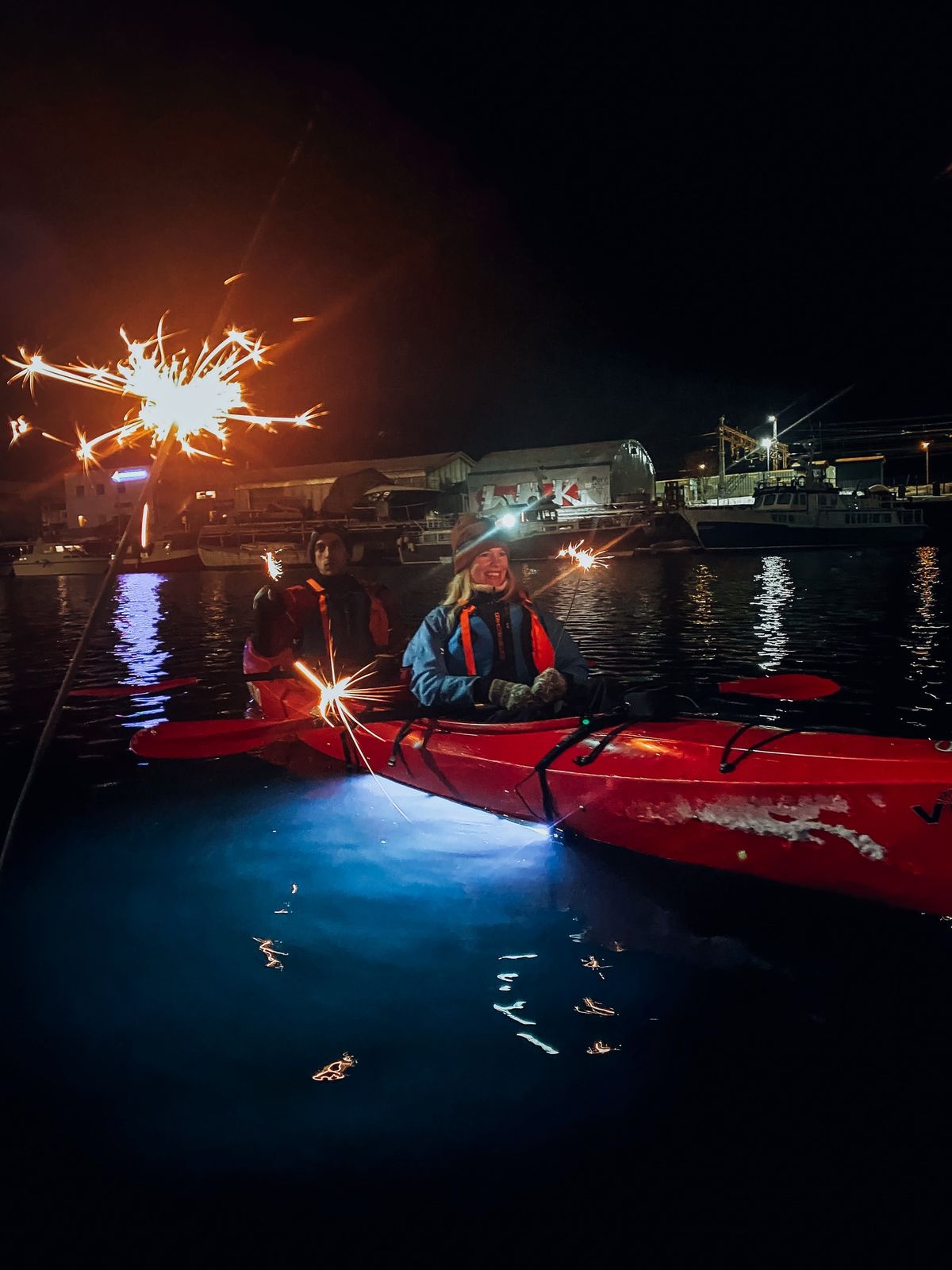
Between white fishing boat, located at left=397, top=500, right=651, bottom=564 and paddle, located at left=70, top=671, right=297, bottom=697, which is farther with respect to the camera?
white fishing boat, located at left=397, top=500, right=651, bottom=564

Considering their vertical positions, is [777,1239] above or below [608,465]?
below

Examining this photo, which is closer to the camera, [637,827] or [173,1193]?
[173,1193]

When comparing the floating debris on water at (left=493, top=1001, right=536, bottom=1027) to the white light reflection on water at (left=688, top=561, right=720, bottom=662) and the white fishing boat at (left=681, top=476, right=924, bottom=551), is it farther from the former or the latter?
the white fishing boat at (left=681, top=476, right=924, bottom=551)

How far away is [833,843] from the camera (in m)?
4.18

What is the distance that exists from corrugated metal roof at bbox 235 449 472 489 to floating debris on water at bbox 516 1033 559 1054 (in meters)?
46.9

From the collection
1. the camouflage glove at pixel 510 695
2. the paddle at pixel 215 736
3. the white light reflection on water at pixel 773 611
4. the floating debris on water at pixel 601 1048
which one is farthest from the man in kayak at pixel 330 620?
the white light reflection on water at pixel 773 611

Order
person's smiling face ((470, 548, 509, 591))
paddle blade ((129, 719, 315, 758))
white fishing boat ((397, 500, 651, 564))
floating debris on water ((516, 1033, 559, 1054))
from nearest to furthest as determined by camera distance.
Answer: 1. floating debris on water ((516, 1033, 559, 1054))
2. person's smiling face ((470, 548, 509, 591))
3. paddle blade ((129, 719, 315, 758))
4. white fishing boat ((397, 500, 651, 564))

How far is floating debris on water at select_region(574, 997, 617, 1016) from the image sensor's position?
379 centimetres

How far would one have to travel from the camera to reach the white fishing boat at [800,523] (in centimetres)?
3944

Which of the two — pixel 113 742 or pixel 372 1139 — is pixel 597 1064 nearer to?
pixel 372 1139

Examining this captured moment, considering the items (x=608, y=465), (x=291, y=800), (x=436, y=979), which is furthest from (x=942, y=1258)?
(x=608, y=465)

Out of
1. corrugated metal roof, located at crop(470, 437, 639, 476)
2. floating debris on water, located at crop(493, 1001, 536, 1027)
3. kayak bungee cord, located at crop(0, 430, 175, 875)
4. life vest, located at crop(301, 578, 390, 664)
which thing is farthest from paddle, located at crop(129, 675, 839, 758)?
corrugated metal roof, located at crop(470, 437, 639, 476)

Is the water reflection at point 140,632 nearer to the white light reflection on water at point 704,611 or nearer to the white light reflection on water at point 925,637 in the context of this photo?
the white light reflection on water at point 704,611

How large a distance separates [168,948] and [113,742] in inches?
215
